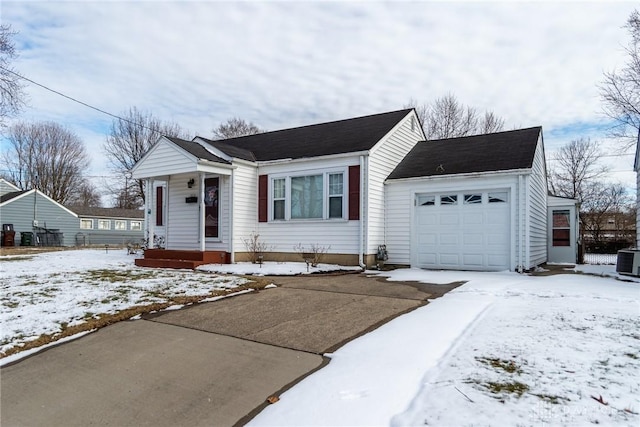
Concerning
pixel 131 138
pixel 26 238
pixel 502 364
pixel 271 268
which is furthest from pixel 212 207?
pixel 131 138

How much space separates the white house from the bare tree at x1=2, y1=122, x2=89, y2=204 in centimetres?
3298

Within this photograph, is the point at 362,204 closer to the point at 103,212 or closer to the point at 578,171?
the point at 578,171

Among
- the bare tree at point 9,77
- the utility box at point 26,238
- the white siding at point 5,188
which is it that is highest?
the bare tree at point 9,77

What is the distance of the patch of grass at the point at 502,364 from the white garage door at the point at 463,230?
7.59m

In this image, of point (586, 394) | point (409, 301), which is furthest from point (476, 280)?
point (586, 394)

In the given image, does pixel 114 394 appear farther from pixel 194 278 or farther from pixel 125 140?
pixel 125 140

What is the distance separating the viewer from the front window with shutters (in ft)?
38.8

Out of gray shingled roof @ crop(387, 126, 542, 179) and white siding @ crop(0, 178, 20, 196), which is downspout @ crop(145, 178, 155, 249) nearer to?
gray shingled roof @ crop(387, 126, 542, 179)

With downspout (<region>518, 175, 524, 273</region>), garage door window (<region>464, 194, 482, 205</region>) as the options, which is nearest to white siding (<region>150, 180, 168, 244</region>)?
garage door window (<region>464, 194, 482, 205</region>)

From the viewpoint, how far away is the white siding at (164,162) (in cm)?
1197

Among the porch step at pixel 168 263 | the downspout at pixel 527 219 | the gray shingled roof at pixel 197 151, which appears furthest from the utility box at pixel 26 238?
the downspout at pixel 527 219

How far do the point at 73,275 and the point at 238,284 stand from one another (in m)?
4.22

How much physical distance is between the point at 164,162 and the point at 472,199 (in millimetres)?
9451

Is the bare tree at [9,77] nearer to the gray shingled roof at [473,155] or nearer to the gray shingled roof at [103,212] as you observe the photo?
the gray shingled roof at [473,155]
